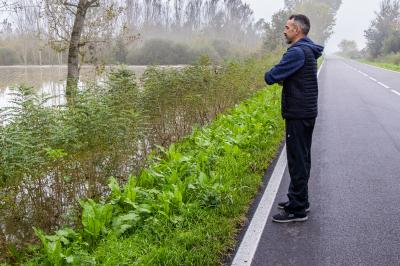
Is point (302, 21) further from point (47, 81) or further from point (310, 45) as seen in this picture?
point (47, 81)

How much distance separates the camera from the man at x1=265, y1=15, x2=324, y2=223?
4.36 meters

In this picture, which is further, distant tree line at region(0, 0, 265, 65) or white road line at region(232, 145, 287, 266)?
distant tree line at region(0, 0, 265, 65)

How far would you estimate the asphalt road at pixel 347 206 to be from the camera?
152 inches

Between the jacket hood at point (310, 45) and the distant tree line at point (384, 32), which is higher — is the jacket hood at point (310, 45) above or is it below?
below

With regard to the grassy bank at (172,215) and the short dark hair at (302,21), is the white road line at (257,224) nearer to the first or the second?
the grassy bank at (172,215)

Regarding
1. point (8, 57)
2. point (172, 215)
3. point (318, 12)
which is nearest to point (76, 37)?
point (172, 215)

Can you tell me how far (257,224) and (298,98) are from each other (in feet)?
4.88

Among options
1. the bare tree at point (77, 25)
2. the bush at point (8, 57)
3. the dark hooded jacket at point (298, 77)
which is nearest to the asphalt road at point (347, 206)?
the dark hooded jacket at point (298, 77)

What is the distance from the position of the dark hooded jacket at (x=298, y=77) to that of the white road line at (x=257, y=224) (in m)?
1.22

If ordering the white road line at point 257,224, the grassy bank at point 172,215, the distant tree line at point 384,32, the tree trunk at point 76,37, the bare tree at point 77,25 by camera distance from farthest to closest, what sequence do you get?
1. the distant tree line at point 384,32
2. the bare tree at point 77,25
3. the tree trunk at point 76,37
4. the white road line at point 257,224
5. the grassy bank at point 172,215

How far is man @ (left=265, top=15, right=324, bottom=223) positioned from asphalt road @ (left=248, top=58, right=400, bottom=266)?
1.02 feet

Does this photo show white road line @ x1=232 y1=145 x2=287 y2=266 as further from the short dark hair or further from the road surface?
the short dark hair

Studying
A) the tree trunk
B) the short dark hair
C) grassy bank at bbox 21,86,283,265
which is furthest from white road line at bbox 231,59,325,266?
the tree trunk

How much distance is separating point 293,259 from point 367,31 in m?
74.2
